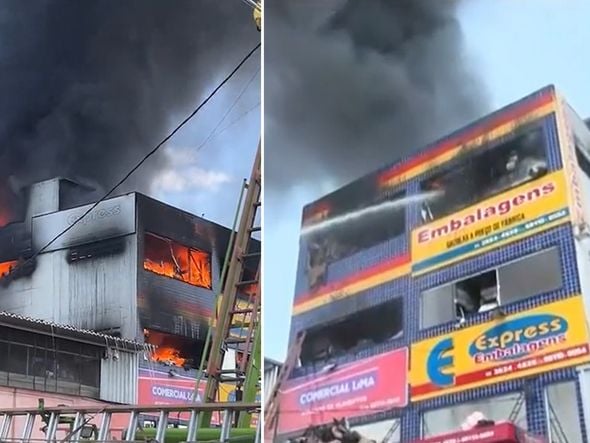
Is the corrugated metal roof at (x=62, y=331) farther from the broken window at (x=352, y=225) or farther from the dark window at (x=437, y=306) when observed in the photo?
the dark window at (x=437, y=306)

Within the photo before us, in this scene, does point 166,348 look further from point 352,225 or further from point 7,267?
point 352,225

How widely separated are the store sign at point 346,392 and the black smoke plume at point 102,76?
8.60 metres

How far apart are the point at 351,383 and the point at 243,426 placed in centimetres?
326

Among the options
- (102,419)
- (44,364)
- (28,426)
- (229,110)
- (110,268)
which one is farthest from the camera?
(110,268)

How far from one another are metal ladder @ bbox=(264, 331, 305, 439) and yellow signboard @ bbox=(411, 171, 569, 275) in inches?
22.1

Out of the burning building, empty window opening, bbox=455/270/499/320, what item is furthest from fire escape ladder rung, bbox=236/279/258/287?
empty window opening, bbox=455/270/499/320

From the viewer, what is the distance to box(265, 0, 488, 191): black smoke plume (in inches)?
140

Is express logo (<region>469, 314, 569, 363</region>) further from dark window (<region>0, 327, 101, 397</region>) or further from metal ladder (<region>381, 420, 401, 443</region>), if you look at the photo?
dark window (<region>0, 327, 101, 397</region>)

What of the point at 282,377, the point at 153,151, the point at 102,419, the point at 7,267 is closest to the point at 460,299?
the point at 282,377

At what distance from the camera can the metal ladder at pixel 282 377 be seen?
12.1 ft

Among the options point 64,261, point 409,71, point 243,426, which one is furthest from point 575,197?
point 64,261

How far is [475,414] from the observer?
→ 10.2 ft

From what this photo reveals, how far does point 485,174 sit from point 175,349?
10694 mm

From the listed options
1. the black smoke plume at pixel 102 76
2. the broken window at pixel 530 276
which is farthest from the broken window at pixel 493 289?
the black smoke plume at pixel 102 76
